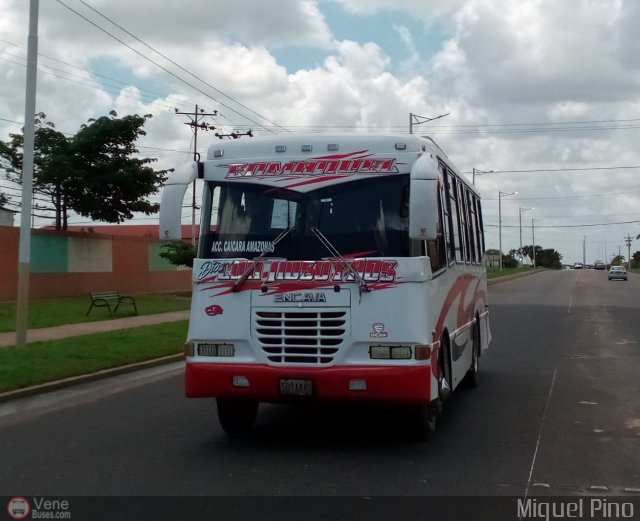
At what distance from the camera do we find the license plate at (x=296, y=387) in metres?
7.57

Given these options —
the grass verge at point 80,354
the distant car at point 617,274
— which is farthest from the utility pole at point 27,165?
the distant car at point 617,274

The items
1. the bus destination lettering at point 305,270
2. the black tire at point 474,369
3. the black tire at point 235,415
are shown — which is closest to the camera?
the bus destination lettering at point 305,270

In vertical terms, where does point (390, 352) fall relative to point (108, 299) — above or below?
below

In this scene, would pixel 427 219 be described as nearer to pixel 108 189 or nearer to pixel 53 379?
pixel 53 379

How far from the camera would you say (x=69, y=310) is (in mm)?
24344

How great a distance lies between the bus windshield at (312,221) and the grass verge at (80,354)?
197 inches

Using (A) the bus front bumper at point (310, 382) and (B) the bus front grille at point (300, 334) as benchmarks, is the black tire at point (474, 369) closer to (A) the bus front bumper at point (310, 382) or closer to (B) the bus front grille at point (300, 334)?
(A) the bus front bumper at point (310, 382)

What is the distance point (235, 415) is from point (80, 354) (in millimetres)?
6823

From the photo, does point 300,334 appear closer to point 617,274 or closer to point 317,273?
point 317,273

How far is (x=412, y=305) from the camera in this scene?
7.47 m

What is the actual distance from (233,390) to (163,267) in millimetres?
30057

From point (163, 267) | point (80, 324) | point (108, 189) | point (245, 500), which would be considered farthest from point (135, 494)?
point (163, 267)

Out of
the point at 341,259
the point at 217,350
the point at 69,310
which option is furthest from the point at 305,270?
the point at 69,310

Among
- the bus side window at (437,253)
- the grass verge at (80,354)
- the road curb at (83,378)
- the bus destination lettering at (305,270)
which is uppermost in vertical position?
the bus side window at (437,253)
